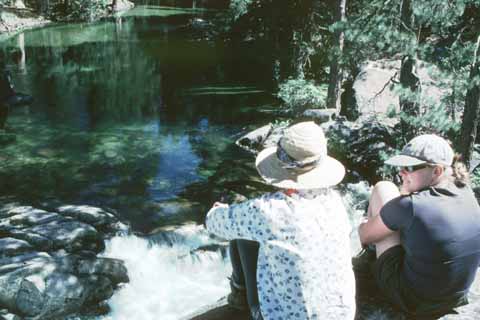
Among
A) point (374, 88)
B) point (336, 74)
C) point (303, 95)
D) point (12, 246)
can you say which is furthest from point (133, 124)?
point (12, 246)

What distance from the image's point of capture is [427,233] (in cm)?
290

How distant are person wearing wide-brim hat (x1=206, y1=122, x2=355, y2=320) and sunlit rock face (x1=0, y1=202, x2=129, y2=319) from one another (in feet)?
14.4

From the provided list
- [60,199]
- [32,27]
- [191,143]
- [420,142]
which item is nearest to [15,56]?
[32,27]

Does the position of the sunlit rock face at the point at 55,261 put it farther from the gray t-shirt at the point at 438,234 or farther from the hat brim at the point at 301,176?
Result: the gray t-shirt at the point at 438,234

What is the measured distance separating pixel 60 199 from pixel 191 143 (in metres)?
4.68

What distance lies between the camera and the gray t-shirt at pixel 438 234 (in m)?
2.89

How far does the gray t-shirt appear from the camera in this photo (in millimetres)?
2887

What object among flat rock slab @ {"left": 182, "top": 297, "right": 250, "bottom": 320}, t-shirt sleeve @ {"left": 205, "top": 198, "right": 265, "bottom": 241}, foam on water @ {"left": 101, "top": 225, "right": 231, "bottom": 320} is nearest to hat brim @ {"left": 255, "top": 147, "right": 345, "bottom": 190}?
t-shirt sleeve @ {"left": 205, "top": 198, "right": 265, "bottom": 241}

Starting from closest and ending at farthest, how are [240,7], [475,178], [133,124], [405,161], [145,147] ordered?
[405,161] < [475,178] < [145,147] < [133,124] < [240,7]

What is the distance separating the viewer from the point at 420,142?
3.16 meters

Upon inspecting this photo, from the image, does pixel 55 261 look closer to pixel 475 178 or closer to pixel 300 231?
pixel 300 231

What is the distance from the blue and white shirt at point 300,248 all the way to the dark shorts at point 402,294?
25.8 inches

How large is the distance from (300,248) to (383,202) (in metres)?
1.12

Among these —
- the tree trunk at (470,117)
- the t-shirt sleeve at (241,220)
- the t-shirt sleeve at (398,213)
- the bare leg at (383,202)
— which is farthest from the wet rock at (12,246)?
the tree trunk at (470,117)
